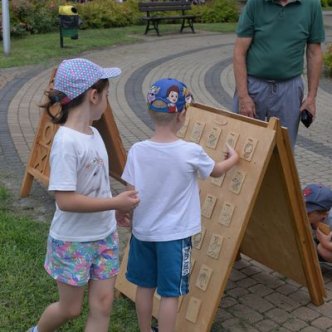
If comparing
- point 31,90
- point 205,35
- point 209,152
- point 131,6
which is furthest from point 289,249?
point 131,6

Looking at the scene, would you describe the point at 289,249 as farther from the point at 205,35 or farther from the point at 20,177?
the point at 205,35

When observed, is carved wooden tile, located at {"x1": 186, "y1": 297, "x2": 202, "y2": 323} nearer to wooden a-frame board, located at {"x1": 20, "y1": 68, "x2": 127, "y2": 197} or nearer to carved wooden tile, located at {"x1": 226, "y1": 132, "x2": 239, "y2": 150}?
carved wooden tile, located at {"x1": 226, "y1": 132, "x2": 239, "y2": 150}

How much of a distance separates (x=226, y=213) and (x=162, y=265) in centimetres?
52

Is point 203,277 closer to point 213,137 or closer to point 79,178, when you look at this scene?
point 213,137

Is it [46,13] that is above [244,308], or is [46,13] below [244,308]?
below

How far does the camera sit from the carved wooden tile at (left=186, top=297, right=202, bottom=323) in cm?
315

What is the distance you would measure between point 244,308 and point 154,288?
0.83 m

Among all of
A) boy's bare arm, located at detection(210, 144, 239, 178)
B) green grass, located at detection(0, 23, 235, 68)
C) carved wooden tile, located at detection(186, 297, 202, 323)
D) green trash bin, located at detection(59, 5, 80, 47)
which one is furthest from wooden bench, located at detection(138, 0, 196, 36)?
carved wooden tile, located at detection(186, 297, 202, 323)

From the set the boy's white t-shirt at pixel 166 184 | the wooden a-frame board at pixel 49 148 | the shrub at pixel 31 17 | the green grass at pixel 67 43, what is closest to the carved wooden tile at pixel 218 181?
the boy's white t-shirt at pixel 166 184

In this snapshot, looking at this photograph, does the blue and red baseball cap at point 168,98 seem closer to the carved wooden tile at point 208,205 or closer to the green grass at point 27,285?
the carved wooden tile at point 208,205

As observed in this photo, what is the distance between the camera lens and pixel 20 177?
5.79m

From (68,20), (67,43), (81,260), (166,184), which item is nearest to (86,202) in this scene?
(81,260)

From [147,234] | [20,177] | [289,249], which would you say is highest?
[147,234]

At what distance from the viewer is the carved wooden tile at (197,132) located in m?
3.44
